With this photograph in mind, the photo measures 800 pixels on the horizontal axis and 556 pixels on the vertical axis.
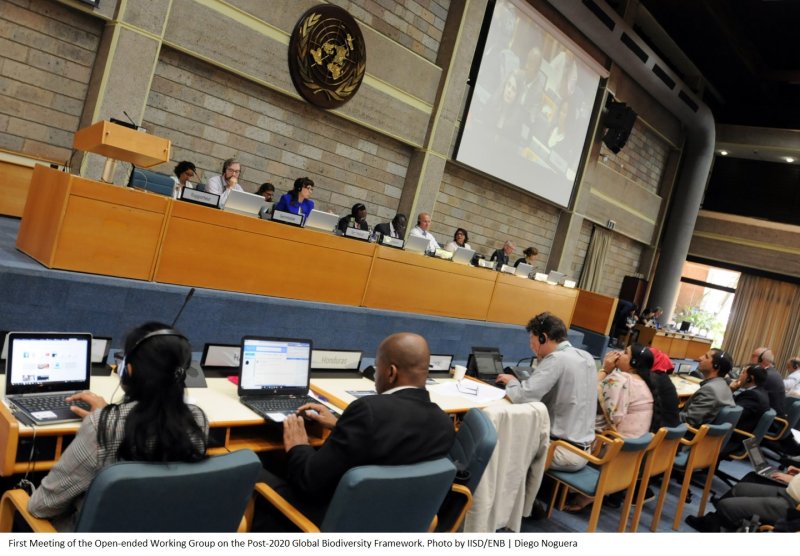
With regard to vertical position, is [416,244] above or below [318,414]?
above

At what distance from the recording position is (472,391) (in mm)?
3664

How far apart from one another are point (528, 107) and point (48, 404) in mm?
8799

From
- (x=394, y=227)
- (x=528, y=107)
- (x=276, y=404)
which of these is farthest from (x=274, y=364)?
(x=528, y=107)

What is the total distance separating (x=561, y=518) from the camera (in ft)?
12.1

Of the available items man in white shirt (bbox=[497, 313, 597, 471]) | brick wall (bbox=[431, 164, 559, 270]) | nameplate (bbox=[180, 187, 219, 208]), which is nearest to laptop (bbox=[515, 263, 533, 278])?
brick wall (bbox=[431, 164, 559, 270])

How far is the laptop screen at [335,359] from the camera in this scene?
11.0 ft

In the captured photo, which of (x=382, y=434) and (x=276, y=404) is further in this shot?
(x=276, y=404)

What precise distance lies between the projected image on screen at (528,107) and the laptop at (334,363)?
5.70m

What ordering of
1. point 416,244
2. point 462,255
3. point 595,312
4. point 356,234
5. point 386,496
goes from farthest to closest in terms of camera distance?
point 595,312 → point 462,255 → point 416,244 → point 356,234 → point 386,496

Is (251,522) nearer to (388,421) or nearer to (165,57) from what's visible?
(388,421)

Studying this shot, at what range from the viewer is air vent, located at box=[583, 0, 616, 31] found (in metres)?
9.59

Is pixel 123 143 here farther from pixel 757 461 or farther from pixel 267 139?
pixel 757 461

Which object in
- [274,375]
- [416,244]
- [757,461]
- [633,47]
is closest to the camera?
[274,375]

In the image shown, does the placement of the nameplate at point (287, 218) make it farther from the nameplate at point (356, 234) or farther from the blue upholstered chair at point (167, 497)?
the blue upholstered chair at point (167, 497)
